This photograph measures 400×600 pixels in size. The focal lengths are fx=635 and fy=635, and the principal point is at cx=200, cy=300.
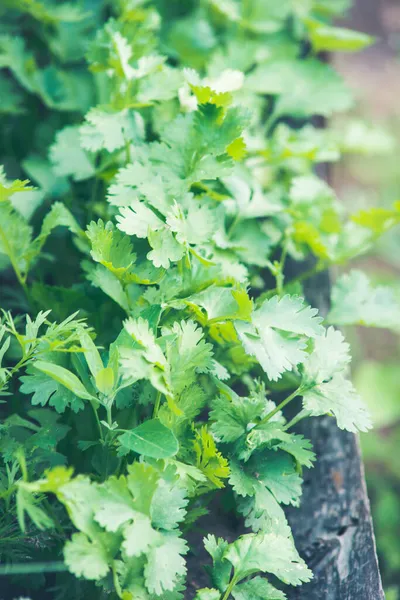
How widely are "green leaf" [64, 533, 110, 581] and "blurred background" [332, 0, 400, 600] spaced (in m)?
1.30

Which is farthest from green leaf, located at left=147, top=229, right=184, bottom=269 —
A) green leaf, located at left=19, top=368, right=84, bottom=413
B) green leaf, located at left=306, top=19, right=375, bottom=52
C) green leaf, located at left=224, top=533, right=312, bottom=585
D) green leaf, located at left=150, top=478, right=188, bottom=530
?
green leaf, located at left=306, top=19, right=375, bottom=52

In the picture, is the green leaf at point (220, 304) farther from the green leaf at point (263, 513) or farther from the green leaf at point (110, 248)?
the green leaf at point (263, 513)

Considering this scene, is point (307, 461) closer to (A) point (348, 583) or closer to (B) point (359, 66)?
(A) point (348, 583)

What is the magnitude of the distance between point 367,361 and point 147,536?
1.89m

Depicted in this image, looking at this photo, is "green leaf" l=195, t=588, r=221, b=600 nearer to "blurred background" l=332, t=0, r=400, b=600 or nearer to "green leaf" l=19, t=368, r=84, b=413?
"green leaf" l=19, t=368, r=84, b=413

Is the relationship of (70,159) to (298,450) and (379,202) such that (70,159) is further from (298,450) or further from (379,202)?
(379,202)

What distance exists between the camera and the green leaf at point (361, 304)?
1.33 m

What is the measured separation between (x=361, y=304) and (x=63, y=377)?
69 centimetres

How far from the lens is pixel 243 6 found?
1852 mm

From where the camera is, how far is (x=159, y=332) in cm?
111

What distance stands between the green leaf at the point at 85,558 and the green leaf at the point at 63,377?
212 millimetres

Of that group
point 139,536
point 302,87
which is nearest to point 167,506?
point 139,536

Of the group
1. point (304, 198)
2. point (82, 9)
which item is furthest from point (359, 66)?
point (304, 198)

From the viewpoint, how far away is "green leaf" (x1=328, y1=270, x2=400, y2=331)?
133cm
